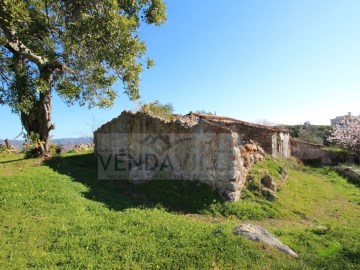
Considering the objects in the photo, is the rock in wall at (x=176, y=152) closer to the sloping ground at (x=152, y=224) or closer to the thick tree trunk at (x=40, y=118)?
the sloping ground at (x=152, y=224)

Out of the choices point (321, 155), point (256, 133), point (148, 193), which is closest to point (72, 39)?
point (148, 193)

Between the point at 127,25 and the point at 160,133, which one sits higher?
the point at 127,25

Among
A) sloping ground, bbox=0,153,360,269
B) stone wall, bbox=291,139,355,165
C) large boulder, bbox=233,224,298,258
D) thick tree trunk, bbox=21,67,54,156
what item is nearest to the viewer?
sloping ground, bbox=0,153,360,269

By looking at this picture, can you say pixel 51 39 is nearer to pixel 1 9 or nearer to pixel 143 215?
pixel 1 9

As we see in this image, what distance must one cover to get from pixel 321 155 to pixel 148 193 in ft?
59.1

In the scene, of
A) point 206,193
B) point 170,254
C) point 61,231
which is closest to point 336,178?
point 206,193

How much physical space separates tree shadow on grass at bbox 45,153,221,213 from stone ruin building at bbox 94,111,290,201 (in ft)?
1.25

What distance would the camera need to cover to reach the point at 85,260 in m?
5.89

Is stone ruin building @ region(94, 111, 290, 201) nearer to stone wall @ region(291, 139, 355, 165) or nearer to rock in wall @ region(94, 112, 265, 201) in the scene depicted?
rock in wall @ region(94, 112, 265, 201)

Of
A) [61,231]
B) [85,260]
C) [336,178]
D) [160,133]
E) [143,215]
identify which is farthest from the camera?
[336,178]

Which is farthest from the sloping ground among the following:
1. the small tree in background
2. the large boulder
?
the small tree in background

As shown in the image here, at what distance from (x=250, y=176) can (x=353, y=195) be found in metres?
6.08

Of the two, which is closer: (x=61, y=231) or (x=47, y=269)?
(x=47, y=269)

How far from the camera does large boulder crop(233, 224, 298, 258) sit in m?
6.60
